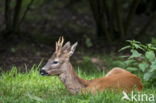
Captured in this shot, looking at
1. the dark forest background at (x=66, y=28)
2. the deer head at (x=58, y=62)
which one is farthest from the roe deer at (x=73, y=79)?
the dark forest background at (x=66, y=28)

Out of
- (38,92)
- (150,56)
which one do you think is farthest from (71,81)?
(150,56)

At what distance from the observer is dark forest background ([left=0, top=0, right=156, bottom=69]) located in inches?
372

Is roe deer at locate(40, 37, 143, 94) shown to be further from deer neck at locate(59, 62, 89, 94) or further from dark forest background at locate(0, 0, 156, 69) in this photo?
dark forest background at locate(0, 0, 156, 69)

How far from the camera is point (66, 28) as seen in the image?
12992 millimetres

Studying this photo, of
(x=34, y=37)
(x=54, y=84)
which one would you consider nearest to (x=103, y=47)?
(x=34, y=37)

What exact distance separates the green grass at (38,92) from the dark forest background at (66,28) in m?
0.60

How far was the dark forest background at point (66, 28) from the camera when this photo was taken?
372 inches

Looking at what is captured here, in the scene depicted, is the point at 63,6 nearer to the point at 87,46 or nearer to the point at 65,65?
the point at 87,46

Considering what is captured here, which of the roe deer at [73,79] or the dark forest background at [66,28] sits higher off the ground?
the dark forest background at [66,28]

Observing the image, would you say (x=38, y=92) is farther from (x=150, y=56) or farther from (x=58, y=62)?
(x=150, y=56)

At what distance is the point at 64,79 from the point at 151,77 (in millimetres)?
1532

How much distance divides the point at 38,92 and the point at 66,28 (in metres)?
7.52

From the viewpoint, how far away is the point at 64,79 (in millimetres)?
5461

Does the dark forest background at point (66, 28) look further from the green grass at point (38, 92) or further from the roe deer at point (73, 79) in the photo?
the roe deer at point (73, 79)
